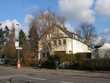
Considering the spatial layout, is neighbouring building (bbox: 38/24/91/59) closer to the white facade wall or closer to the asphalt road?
the white facade wall

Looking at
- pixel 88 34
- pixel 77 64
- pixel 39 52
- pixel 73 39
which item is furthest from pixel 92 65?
pixel 88 34

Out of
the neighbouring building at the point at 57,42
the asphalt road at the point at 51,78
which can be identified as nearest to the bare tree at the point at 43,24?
the neighbouring building at the point at 57,42

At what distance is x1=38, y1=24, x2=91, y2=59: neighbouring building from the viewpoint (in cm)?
7512

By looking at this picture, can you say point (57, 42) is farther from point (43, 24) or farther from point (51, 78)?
point (51, 78)

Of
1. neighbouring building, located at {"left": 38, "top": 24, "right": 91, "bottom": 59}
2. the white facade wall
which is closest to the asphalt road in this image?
neighbouring building, located at {"left": 38, "top": 24, "right": 91, "bottom": 59}

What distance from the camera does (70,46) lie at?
8919 cm

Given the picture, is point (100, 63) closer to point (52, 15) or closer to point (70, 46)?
point (52, 15)

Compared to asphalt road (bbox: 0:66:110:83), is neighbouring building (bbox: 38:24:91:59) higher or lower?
higher

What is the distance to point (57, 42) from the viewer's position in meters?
80.9

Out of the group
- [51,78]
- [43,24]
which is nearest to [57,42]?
[43,24]

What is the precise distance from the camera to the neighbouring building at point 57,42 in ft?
246

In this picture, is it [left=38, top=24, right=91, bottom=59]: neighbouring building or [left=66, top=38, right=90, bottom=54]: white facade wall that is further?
[left=66, top=38, right=90, bottom=54]: white facade wall

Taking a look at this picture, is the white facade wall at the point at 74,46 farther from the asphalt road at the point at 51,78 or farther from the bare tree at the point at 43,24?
the asphalt road at the point at 51,78

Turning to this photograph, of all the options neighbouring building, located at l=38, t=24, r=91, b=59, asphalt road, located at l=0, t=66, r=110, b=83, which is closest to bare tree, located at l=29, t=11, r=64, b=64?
neighbouring building, located at l=38, t=24, r=91, b=59
